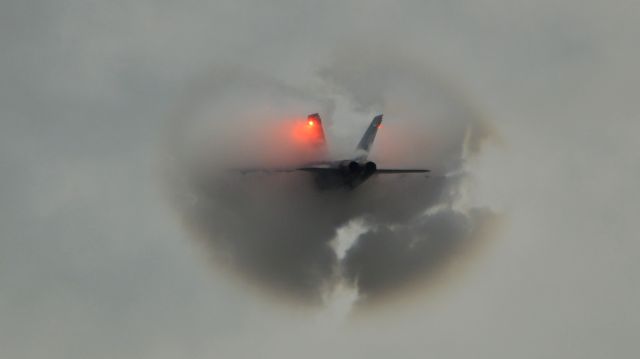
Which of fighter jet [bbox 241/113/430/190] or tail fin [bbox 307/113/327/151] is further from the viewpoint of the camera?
tail fin [bbox 307/113/327/151]

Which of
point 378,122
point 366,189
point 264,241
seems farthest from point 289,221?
point 378,122

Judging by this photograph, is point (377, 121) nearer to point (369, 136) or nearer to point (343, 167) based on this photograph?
point (369, 136)

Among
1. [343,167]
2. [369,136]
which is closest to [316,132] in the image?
[369,136]

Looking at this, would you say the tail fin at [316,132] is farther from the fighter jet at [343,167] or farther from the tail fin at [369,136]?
the tail fin at [369,136]

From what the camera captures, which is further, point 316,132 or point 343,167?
point 316,132

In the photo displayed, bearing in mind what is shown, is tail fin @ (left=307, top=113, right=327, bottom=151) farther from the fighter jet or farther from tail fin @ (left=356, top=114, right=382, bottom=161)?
tail fin @ (left=356, top=114, right=382, bottom=161)

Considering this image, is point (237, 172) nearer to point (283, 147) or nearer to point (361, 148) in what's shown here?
point (283, 147)

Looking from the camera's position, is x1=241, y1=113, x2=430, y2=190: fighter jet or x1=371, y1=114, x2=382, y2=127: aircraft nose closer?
x1=241, y1=113, x2=430, y2=190: fighter jet

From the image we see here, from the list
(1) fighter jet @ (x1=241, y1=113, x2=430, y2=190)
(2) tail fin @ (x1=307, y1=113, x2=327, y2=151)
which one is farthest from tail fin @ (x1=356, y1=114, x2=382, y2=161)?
(2) tail fin @ (x1=307, y1=113, x2=327, y2=151)

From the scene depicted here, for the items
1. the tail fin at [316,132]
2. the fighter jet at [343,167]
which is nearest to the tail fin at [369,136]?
the fighter jet at [343,167]

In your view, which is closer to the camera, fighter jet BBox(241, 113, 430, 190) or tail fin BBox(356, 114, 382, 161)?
fighter jet BBox(241, 113, 430, 190)
